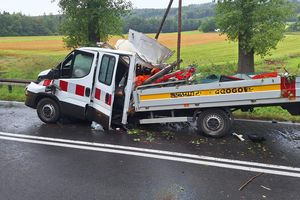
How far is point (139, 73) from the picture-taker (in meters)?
9.93

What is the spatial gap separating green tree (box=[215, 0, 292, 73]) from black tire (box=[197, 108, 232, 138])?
939cm

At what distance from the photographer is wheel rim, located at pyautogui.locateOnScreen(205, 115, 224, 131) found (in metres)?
8.82

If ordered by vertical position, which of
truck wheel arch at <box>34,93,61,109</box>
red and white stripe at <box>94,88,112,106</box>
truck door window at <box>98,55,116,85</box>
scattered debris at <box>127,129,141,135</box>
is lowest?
scattered debris at <box>127,129,141,135</box>

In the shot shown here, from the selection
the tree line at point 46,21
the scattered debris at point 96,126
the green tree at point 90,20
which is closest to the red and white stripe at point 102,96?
the scattered debris at point 96,126

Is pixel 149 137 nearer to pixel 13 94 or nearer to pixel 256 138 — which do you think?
pixel 256 138

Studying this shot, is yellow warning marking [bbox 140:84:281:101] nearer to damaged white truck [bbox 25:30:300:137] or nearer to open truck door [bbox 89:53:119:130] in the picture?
damaged white truck [bbox 25:30:300:137]

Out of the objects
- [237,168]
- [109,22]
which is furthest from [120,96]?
[109,22]

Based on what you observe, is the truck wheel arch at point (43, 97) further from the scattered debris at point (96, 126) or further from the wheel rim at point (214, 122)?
the wheel rim at point (214, 122)

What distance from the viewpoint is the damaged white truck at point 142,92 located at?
8391 millimetres

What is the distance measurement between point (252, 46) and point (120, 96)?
10204mm

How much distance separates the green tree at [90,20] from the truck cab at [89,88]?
12.3 m

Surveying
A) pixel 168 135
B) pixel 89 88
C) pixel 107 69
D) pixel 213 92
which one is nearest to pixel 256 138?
pixel 213 92

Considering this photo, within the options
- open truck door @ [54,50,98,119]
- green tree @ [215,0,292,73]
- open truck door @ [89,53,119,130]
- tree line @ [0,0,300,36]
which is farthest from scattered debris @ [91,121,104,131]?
tree line @ [0,0,300,36]

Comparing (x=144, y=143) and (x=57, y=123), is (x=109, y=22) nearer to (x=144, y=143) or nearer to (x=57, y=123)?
(x=57, y=123)
